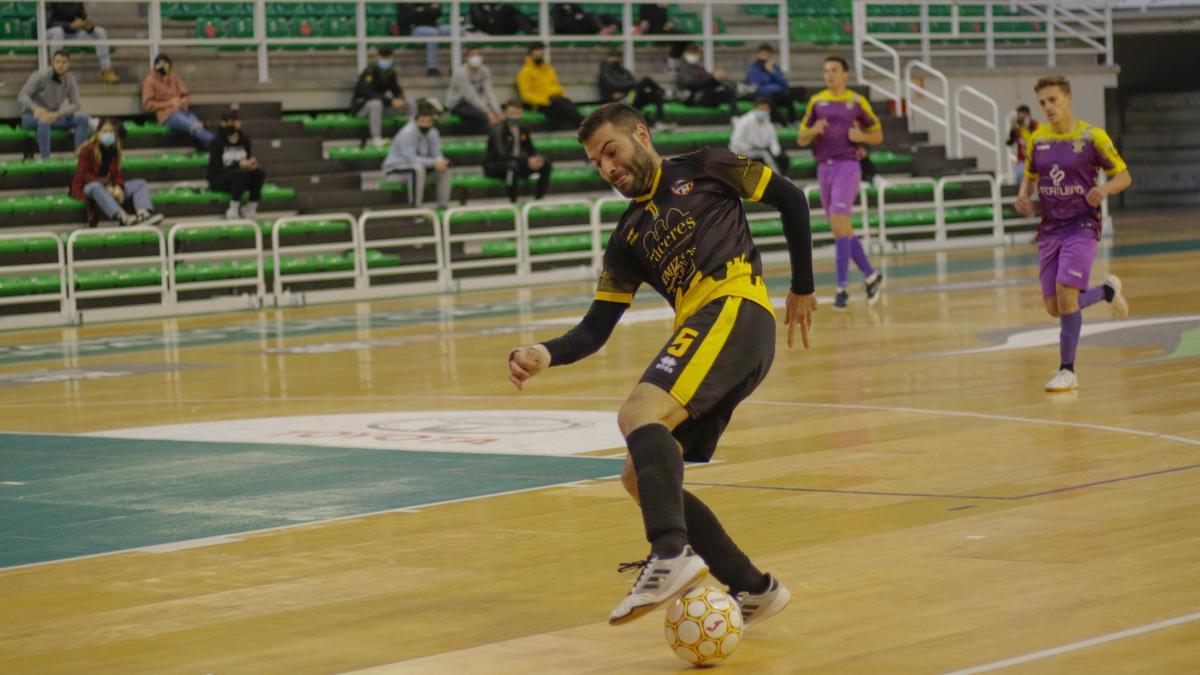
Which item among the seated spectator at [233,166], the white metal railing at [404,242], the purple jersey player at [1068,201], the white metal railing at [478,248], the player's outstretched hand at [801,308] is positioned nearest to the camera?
the player's outstretched hand at [801,308]

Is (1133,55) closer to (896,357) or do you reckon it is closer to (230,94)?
(230,94)

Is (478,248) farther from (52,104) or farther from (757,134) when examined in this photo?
(52,104)

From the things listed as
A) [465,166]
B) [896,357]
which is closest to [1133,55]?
[465,166]

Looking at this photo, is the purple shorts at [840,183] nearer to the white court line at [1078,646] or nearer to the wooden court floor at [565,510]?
the wooden court floor at [565,510]

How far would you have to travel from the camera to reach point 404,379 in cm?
1527

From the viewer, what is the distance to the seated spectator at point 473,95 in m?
29.9

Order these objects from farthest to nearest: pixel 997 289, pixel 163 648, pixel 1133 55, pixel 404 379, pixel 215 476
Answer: pixel 1133 55, pixel 997 289, pixel 404 379, pixel 215 476, pixel 163 648

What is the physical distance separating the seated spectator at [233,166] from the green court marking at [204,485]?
14038 mm

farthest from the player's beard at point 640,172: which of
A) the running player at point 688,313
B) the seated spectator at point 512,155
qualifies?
the seated spectator at point 512,155

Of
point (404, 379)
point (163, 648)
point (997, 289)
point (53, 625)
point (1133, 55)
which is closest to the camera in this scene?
point (163, 648)

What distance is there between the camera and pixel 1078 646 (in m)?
5.71

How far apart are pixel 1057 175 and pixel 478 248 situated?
51.8ft

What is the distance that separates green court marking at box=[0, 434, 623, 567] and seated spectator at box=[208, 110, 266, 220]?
46.1 feet

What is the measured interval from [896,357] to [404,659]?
9824mm
